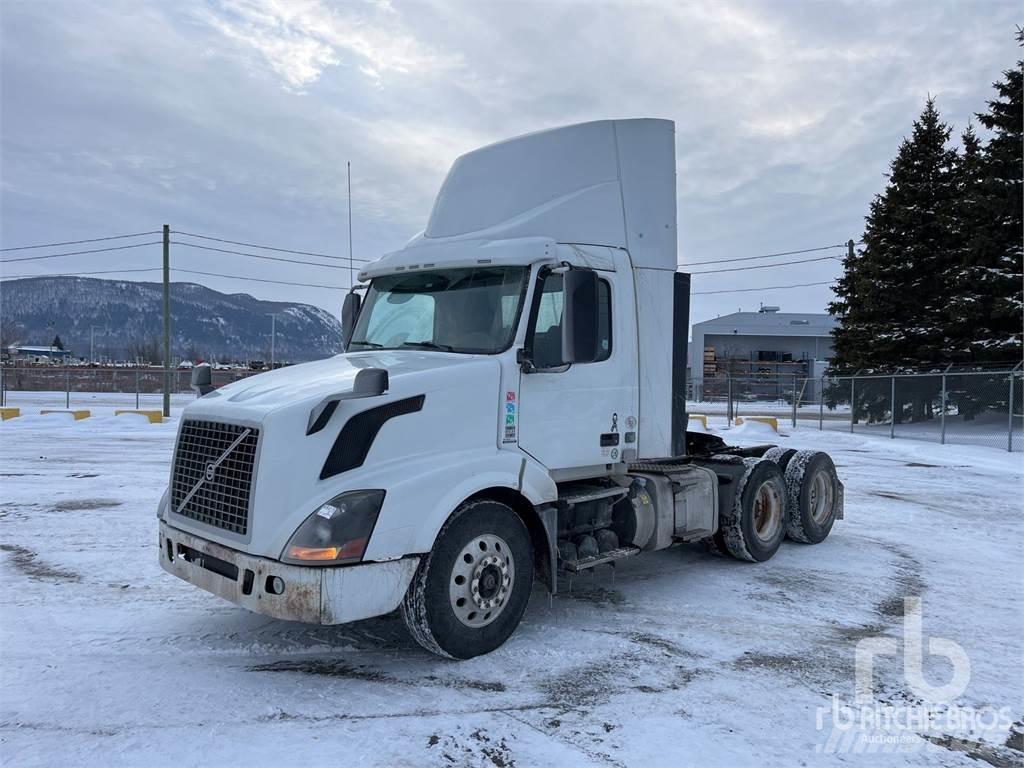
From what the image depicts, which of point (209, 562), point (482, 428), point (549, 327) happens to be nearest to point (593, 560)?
point (482, 428)

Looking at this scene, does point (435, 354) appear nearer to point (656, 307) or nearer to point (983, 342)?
point (656, 307)

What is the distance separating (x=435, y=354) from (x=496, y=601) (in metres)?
1.72

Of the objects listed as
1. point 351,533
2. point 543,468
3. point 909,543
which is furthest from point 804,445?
point 351,533

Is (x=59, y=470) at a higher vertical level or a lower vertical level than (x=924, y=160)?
lower

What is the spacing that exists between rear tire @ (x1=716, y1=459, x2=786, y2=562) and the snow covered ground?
0.73ft

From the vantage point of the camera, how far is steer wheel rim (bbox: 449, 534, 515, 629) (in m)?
4.52

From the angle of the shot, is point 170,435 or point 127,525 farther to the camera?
point 170,435

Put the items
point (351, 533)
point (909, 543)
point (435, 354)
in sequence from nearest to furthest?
point (351, 533) < point (435, 354) < point (909, 543)

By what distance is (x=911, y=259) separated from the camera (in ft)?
83.6

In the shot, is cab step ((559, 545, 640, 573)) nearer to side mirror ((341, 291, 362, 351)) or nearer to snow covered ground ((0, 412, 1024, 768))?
snow covered ground ((0, 412, 1024, 768))

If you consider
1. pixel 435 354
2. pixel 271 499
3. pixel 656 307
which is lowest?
pixel 271 499

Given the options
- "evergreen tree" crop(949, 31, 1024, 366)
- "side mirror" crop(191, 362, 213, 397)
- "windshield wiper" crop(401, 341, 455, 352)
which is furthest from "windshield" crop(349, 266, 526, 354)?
"evergreen tree" crop(949, 31, 1024, 366)

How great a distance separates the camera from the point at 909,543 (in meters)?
8.30

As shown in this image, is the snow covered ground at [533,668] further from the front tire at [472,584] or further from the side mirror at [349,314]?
the side mirror at [349,314]
